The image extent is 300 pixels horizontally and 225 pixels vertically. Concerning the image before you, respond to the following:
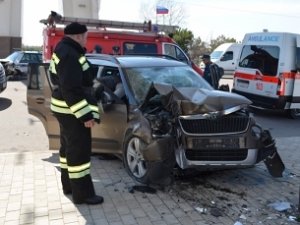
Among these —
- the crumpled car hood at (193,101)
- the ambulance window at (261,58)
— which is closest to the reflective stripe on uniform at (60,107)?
the crumpled car hood at (193,101)

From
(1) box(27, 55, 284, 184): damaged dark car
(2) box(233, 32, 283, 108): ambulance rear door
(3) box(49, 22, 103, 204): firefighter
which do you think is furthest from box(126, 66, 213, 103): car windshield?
(2) box(233, 32, 283, 108): ambulance rear door

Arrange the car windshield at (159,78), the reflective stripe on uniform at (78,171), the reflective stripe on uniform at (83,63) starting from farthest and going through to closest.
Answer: the car windshield at (159,78)
the reflective stripe on uniform at (78,171)
the reflective stripe on uniform at (83,63)

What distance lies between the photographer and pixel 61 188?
519 centimetres

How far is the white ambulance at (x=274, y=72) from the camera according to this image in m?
10.7

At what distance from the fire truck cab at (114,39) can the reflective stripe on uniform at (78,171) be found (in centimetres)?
944

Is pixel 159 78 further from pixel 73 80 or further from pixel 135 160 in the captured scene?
pixel 73 80

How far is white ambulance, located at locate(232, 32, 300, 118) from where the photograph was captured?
1066cm

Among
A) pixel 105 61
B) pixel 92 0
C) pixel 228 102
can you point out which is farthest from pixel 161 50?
pixel 92 0

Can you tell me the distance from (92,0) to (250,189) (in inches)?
1071

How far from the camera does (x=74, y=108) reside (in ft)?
14.0

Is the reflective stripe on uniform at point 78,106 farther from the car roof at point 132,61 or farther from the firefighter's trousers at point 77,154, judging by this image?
the car roof at point 132,61

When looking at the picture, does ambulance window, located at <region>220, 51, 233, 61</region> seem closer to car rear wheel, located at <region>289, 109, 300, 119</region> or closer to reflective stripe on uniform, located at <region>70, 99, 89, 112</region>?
car rear wheel, located at <region>289, 109, 300, 119</region>

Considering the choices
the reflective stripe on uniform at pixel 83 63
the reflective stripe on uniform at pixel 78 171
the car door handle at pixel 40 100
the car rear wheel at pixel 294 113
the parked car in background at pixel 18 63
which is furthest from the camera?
the parked car in background at pixel 18 63

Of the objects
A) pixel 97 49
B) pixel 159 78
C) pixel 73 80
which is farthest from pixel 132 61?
pixel 97 49
